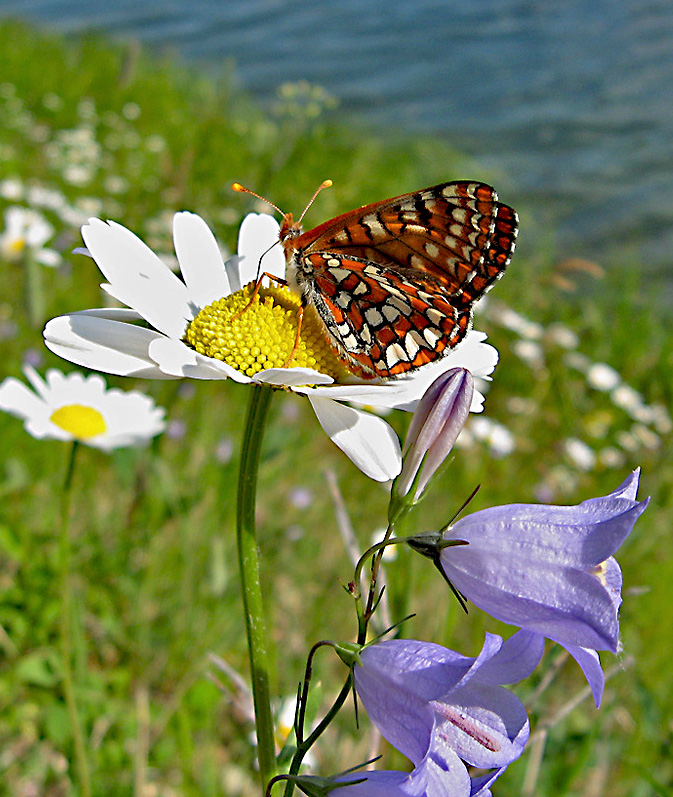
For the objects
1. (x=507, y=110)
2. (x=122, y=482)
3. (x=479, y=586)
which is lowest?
(x=507, y=110)

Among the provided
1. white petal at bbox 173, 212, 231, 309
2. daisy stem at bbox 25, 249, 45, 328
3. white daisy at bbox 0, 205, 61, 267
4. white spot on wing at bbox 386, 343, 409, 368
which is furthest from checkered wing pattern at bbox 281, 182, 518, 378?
white daisy at bbox 0, 205, 61, 267

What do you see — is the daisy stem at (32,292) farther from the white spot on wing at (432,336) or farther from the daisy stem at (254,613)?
the daisy stem at (254,613)

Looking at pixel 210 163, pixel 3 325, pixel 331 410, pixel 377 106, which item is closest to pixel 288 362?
pixel 331 410

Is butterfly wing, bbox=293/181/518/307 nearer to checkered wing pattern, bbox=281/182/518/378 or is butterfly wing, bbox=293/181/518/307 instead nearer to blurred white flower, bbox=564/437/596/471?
checkered wing pattern, bbox=281/182/518/378

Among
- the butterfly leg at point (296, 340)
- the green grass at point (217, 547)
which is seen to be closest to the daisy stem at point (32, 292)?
the green grass at point (217, 547)

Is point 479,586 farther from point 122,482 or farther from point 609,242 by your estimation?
point 609,242

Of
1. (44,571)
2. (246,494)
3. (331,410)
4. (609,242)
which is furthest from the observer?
(609,242)
